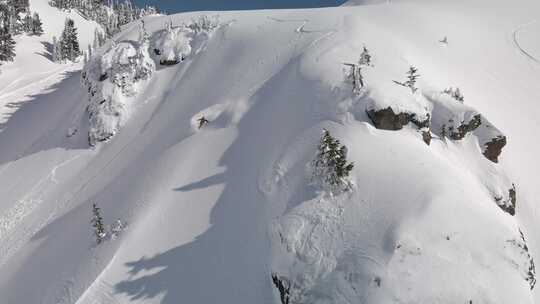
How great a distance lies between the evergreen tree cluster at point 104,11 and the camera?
10962 centimetres

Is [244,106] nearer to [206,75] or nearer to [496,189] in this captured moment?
[206,75]

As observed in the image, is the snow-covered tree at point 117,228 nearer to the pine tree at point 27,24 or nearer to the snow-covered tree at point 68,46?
the snow-covered tree at point 68,46

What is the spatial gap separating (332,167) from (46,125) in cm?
2633

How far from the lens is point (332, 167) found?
14078mm

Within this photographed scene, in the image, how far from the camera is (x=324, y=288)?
12039mm

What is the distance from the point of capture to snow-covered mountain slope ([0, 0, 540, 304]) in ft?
40.6

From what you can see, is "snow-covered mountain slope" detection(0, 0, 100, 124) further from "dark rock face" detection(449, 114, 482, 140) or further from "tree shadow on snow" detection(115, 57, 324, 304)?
"dark rock face" detection(449, 114, 482, 140)

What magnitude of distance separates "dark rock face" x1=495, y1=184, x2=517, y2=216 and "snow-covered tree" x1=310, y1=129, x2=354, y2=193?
22.5 feet

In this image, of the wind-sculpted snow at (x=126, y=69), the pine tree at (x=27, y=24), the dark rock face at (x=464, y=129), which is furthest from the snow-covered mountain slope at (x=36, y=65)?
the dark rock face at (x=464, y=129)

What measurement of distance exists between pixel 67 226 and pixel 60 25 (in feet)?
318

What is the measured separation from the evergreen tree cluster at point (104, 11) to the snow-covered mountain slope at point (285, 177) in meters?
90.1

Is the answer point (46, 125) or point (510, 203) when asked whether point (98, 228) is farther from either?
point (46, 125)

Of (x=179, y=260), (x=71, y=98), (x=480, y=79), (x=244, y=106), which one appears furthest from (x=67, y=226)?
(x=480, y=79)

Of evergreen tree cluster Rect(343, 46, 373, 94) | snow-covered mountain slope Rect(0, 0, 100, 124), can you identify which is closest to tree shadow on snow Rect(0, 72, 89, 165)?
snow-covered mountain slope Rect(0, 0, 100, 124)
